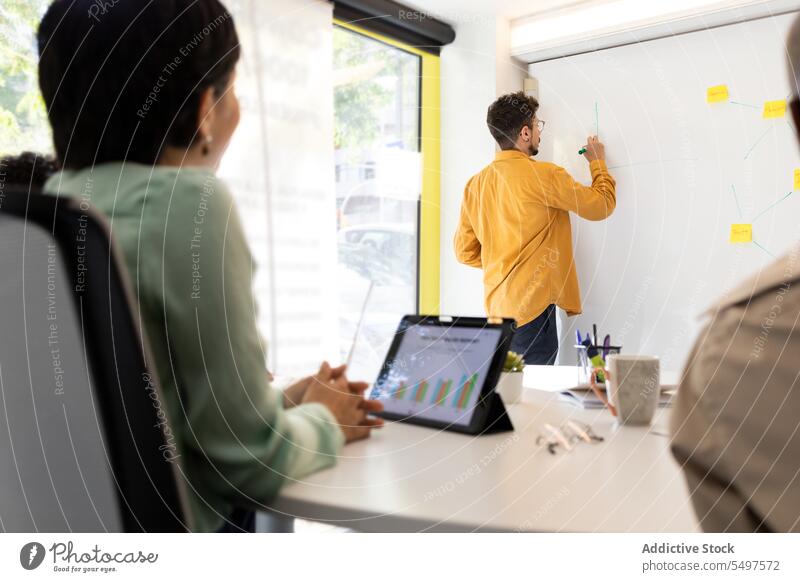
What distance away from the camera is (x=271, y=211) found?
502 millimetres

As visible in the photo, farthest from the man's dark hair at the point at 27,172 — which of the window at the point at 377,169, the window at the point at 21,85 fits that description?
the window at the point at 377,169

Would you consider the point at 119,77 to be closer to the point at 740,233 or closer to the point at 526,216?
the point at 526,216

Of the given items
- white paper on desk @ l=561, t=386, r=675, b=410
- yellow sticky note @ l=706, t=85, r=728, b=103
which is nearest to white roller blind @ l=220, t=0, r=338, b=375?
white paper on desk @ l=561, t=386, r=675, b=410

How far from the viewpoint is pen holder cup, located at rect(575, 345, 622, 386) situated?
61cm

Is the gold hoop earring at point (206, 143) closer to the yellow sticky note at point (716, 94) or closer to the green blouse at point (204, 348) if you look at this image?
the green blouse at point (204, 348)

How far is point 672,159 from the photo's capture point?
62cm

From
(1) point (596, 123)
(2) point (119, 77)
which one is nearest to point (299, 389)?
(2) point (119, 77)

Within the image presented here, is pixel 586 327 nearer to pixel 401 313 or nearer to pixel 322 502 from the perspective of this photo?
pixel 401 313

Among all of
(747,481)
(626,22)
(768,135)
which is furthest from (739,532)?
(626,22)

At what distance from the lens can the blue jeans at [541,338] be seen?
0.62 metres

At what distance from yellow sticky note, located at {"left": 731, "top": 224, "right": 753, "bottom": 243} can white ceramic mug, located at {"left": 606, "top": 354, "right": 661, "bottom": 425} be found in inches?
6.4

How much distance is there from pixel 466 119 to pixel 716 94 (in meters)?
0.25

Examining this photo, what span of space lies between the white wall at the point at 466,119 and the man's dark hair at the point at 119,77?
0.28 m

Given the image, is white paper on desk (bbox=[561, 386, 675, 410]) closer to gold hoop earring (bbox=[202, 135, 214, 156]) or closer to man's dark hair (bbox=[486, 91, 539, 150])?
man's dark hair (bbox=[486, 91, 539, 150])
